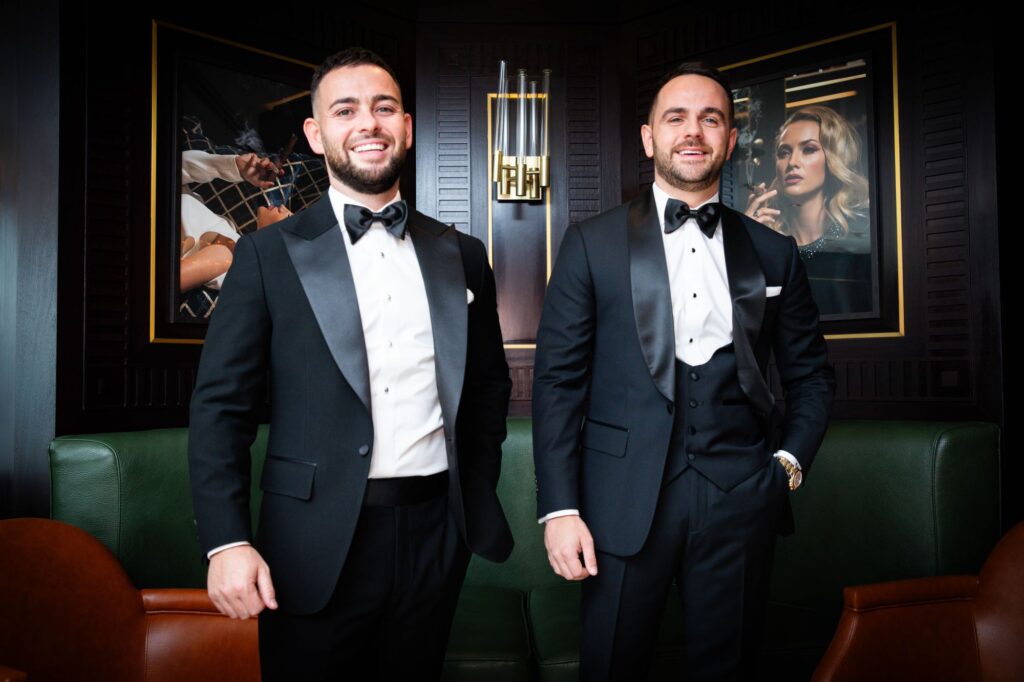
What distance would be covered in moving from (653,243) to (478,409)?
58cm

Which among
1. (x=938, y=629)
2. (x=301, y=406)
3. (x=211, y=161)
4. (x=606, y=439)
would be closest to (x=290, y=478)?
(x=301, y=406)

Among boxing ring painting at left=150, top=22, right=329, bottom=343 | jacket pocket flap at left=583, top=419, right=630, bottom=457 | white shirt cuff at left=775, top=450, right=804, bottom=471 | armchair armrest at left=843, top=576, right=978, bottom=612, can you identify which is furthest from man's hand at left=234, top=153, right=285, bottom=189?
armchair armrest at left=843, top=576, right=978, bottom=612

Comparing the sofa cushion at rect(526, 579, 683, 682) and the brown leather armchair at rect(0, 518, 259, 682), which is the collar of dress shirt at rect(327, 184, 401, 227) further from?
the sofa cushion at rect(526, 579, 683, 682)

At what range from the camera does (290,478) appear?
1.71 meters

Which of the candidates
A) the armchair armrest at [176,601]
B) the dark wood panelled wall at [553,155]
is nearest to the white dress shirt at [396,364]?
the armchair armrest at [176,601]

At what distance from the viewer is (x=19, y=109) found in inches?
114

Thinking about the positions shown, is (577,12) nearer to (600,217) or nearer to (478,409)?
(600,217)

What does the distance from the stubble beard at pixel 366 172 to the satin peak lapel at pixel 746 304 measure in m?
0.84

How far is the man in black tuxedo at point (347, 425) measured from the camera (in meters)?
1.68

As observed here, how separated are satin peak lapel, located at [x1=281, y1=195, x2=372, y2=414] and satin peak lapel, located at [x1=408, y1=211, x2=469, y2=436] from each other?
16 centimetres

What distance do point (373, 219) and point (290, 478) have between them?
0.57m

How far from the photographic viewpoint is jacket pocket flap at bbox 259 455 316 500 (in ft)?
5.56

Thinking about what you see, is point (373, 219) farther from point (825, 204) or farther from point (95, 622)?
point (825, 204)

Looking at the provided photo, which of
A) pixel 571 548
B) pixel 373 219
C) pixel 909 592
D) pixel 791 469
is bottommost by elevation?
pixel 909 592
